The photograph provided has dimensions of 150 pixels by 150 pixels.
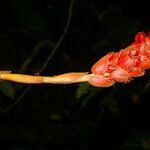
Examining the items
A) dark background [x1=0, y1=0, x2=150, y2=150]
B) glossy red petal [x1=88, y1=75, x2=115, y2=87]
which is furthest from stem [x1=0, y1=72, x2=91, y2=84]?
dark background [x1=0, y1=0, x2=150, y2=150]

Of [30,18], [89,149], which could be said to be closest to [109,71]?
[30,18]

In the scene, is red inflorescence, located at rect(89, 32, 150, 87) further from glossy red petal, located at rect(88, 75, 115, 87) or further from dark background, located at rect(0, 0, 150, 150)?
dark background, located at rect(0, 0, 150, 150)

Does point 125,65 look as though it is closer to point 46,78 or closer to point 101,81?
point 101,81

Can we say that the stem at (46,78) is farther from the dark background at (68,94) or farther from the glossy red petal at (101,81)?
the dark background at (68,94)

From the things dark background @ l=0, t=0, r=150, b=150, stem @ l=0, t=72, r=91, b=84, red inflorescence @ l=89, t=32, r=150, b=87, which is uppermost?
dark background @ l=0, t=0, r=150, b=150

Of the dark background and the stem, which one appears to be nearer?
the stem

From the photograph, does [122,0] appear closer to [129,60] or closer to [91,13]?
[91,13]
